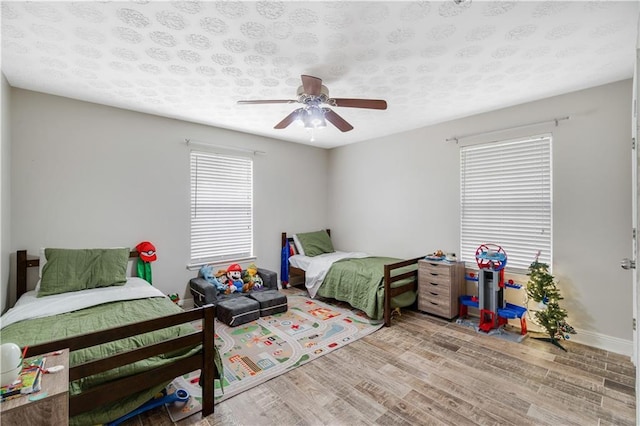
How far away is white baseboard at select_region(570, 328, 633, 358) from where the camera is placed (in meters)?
2.64

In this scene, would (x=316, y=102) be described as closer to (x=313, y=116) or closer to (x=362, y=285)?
(x=313, y=116)

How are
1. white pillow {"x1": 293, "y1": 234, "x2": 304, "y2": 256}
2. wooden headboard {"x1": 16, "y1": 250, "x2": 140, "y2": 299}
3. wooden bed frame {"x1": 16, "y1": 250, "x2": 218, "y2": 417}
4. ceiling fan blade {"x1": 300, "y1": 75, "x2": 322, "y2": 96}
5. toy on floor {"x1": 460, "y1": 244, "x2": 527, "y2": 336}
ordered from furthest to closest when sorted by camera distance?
white pillow {"x1": 293, "y1": 234, "x2": 304, "y2": 256} < toy on floor {"x1": 460, "y1": 244, "x2": 527, "y2": 336} < wooden headboard {"x1": 16, "y1": 250, "x2": 140, "y2": 299} < ceiling fan blade {"x1": 300, "y1": 75, "x2": 322, "y2": 96} < wooden bed frame {"x1": 16, "y1": 250, "x2": 218, "y2": 417}

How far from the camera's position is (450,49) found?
7.09 feet

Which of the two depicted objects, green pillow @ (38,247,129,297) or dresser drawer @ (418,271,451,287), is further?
dresser drawer @ (418,271,451,287)

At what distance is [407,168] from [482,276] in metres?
1.93

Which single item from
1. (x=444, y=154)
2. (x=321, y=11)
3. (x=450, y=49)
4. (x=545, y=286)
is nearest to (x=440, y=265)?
(x=545, y=286)

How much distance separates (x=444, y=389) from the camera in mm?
2156

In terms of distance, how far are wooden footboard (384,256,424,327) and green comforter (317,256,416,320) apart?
0.18ft

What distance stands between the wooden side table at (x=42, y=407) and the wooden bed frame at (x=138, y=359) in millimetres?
350

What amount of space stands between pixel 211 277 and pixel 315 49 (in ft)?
10.2

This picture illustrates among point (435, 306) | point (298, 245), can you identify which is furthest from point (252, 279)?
point (435, 306)

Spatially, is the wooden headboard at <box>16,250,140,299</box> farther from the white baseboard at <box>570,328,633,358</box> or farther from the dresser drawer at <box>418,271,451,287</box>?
the white baseboard at <box>570,328,633,358</box>

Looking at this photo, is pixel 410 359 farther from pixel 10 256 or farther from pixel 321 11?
pixel 10 256

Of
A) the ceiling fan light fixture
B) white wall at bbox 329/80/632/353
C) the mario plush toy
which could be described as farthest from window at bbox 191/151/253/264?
white wall at bbox 329/80/632/353
